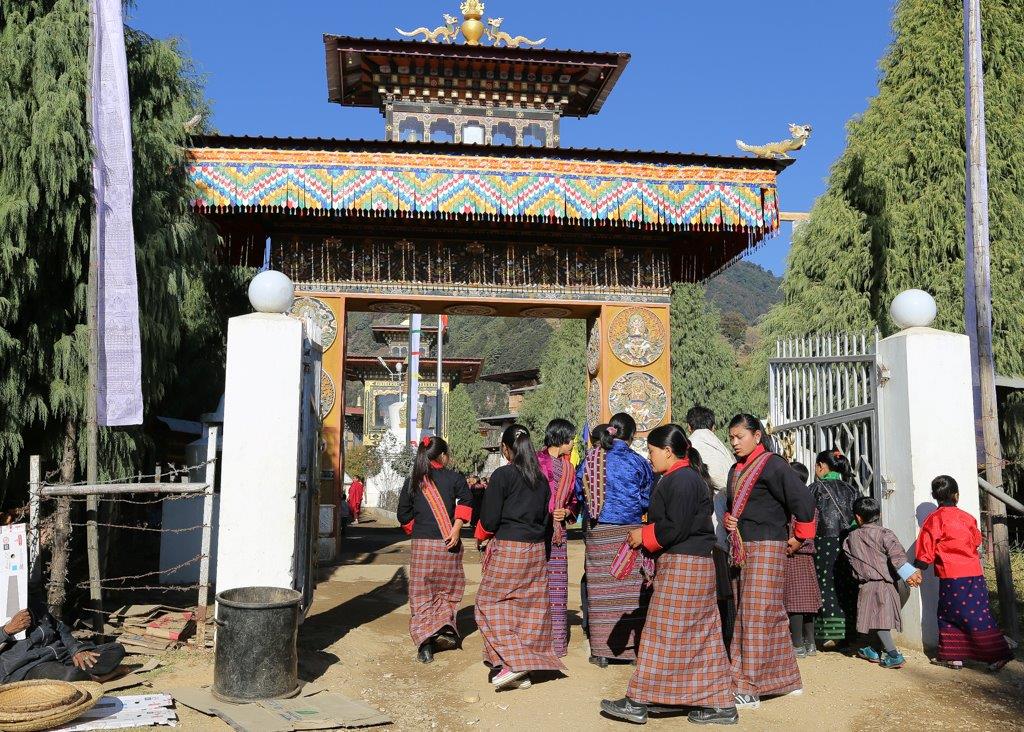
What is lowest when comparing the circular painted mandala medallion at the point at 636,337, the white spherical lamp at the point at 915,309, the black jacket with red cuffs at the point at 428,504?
the black jacket with red cuffs at the point at 428,504

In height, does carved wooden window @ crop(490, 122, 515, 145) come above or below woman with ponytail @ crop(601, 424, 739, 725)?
above

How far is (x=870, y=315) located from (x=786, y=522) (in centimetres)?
1149

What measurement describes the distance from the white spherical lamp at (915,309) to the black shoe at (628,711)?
13.2 feet

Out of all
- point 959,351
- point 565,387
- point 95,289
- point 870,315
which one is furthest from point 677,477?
point 565,387

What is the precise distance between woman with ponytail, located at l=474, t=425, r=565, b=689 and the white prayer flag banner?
339 centimetres

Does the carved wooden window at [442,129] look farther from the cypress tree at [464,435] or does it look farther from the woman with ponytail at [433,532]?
the cypress tree at [464,435]

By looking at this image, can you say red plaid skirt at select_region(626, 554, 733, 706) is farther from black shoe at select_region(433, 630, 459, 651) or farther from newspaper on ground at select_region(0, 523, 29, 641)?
newspaper on ground at select_region(0, 523, 29, 641)

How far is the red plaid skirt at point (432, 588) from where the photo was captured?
6.97 m

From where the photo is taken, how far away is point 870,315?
16.0 m

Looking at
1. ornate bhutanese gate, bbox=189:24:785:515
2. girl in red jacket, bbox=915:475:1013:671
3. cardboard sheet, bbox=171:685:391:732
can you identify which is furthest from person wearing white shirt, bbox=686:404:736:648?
ornate bhutanese gate, bbox=189:24:785:515

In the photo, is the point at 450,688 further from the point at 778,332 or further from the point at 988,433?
the point at 778,332

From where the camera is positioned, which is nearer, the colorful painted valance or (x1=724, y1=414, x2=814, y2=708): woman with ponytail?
(x1=724, y1=414, x2=814, y2=708): woman with ponytail

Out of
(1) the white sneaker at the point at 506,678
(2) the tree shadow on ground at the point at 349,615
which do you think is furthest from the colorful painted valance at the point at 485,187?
(1) the white sneaker at the point at 506,678

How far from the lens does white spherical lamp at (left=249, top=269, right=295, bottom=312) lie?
22.7ft
